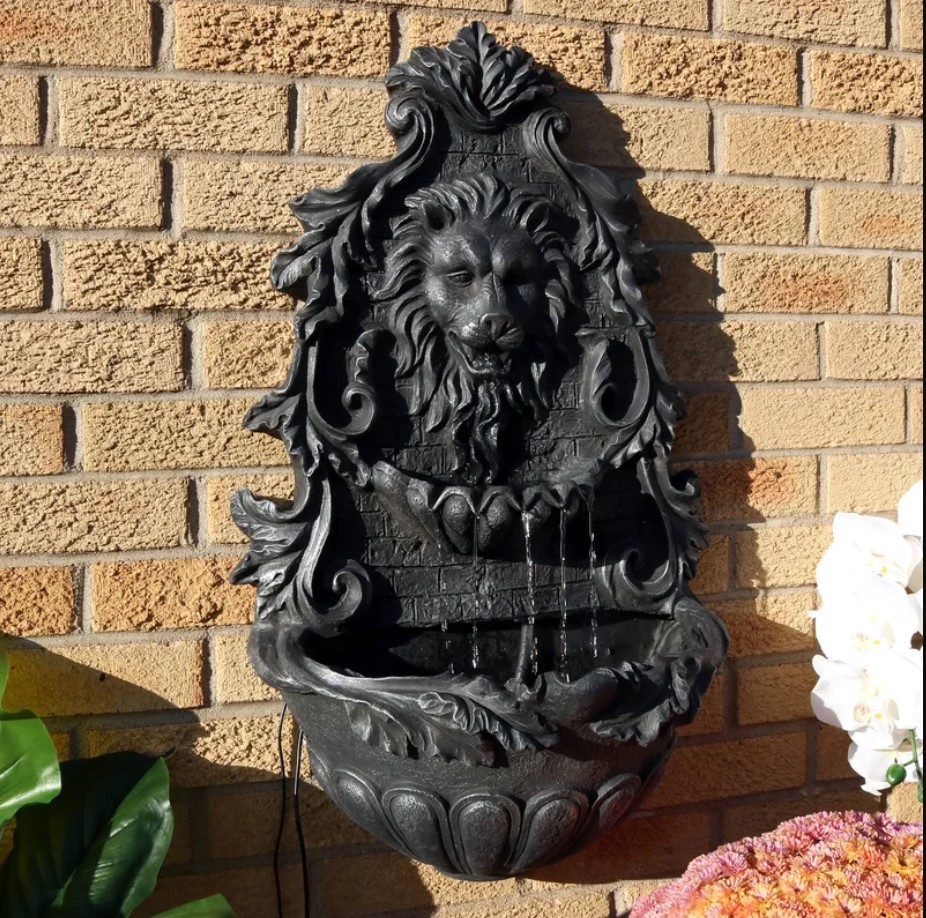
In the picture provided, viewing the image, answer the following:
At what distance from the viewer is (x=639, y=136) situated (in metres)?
1.60

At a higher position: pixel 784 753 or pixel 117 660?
pixel 117 660

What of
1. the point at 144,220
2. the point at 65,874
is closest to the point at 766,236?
the point at 144,220

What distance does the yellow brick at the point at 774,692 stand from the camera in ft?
5.52

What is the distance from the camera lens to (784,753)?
1.72 m

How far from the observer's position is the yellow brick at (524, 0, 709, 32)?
5.10 ft

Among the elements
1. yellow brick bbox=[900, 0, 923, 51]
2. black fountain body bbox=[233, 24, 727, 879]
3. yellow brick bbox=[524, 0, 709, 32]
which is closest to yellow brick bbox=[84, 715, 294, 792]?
black fountain body bbox=[233, 24, 727, 879]

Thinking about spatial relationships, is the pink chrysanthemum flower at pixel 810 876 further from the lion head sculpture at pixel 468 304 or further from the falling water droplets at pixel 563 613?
the lion head sculpture at pixel 468 304

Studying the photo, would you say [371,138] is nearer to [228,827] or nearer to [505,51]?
[505,51]

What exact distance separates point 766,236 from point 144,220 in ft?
3.16

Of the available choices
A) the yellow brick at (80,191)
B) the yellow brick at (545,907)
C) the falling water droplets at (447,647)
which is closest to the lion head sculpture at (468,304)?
the falling water droplets at (447,647)

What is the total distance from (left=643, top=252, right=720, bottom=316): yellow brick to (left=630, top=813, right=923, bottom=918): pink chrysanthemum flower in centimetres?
77

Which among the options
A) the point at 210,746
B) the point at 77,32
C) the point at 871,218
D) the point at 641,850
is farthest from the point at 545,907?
the point at 77,32

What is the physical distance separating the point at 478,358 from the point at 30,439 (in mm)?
624

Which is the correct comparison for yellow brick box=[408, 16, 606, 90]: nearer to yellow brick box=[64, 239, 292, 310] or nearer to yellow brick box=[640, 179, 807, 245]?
yellow brick box=[640, 179, 807, 245]
